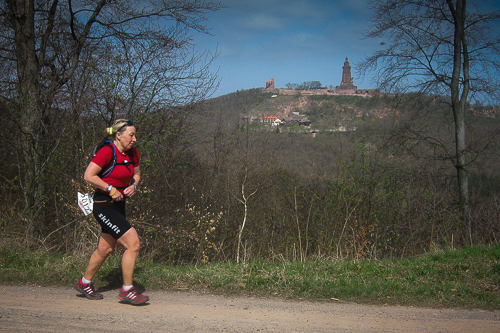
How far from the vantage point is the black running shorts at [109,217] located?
366cm

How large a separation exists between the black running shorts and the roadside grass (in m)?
1.00

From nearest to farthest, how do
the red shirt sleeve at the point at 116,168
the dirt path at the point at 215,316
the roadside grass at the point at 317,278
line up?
the dirt path at the point at 215,316
the red shirt sleeve at the point at 116,168
the roadside grass at the point at 317,278

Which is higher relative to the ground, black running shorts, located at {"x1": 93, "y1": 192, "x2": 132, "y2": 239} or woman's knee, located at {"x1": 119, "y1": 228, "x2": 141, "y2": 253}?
black running shorts, located at {"x1": 93, "y1": 192, "x2": 132, "y2": 239}

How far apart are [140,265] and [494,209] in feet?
29.8

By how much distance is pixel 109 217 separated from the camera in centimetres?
367

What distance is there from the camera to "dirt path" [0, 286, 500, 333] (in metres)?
3.19

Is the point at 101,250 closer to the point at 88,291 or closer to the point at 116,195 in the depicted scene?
the point at 88,291

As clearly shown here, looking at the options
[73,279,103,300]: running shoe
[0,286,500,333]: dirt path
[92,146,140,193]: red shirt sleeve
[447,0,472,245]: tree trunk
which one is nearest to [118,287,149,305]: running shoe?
[0,286,500,333]: dirt path

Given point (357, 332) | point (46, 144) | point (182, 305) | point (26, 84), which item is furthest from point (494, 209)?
point (26, 84)

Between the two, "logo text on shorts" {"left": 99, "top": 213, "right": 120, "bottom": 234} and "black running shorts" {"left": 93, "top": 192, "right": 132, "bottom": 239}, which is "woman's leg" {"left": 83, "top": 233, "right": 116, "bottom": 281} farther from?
"logo text on shorts" {"left": 99, "top": 213, "right": 120, "bottom": 234}

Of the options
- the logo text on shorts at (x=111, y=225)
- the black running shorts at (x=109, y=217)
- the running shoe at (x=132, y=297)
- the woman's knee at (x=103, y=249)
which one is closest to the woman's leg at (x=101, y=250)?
the woman's knee at (x=103, y=249)

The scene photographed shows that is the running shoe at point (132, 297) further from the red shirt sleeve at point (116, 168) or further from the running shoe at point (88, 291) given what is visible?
the red shirt sleeve at point (116, 168)

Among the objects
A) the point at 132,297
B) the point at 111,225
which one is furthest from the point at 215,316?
the point at 111,225

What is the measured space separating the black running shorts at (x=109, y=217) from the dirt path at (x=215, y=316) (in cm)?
80
